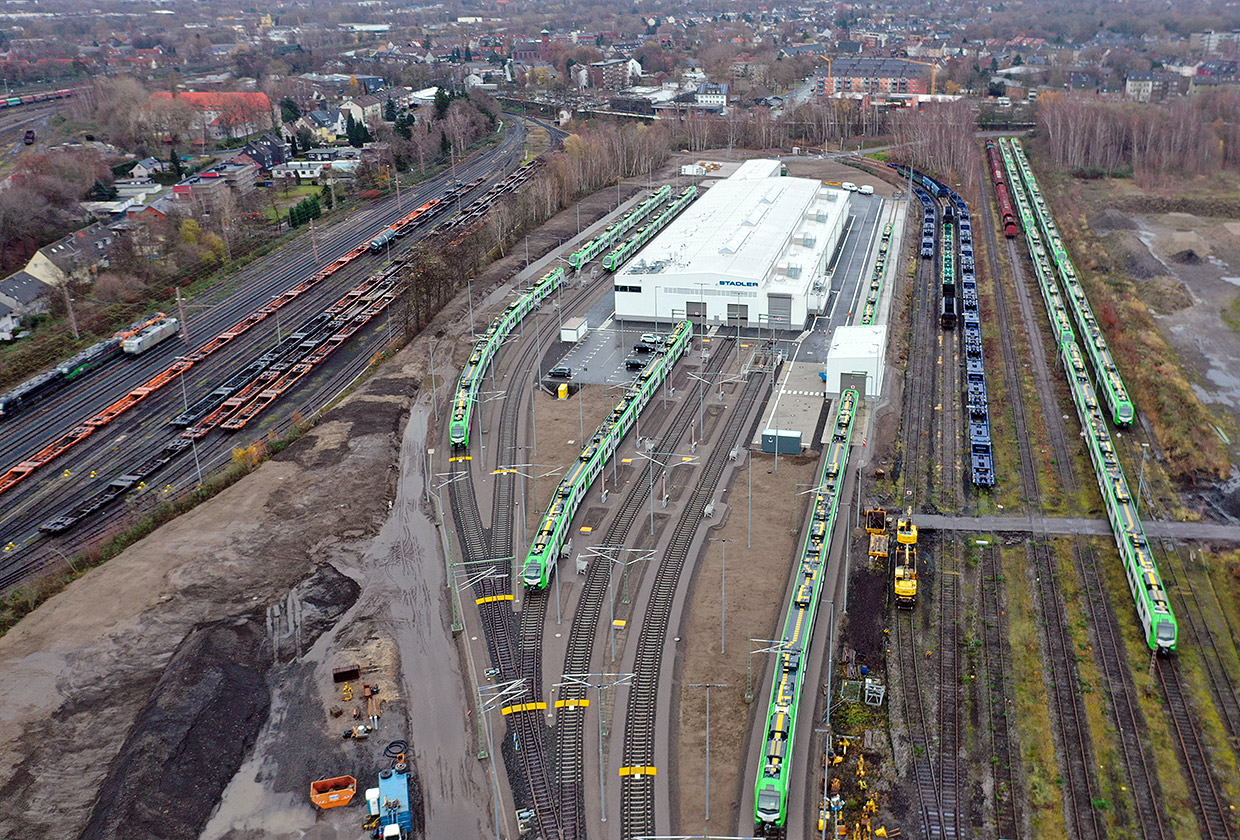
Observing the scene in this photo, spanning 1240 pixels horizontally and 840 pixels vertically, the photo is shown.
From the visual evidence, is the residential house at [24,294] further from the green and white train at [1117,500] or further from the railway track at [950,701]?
the green and white train at [1117,500]

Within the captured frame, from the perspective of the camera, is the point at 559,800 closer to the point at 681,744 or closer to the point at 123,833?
the point at 681,744

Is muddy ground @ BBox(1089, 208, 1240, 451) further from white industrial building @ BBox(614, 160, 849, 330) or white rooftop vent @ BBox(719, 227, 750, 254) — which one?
white rooftop vent @ BBox(719, 227, 750, 254)

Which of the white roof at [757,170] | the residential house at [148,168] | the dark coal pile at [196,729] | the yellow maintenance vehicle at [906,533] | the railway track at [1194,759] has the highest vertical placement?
the residential house at [148,168]

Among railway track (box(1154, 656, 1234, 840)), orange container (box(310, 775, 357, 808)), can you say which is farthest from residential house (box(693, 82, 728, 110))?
orange container (box(310, 775, 357, 808))

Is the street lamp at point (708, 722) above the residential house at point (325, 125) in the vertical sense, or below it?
below

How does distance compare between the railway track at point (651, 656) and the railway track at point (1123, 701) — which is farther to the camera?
the railway track at point (651, 656)

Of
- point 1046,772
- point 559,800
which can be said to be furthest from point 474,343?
point 1046,772

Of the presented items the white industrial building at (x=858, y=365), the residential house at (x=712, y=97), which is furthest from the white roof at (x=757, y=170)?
the residential house at (x=712, y=97)
